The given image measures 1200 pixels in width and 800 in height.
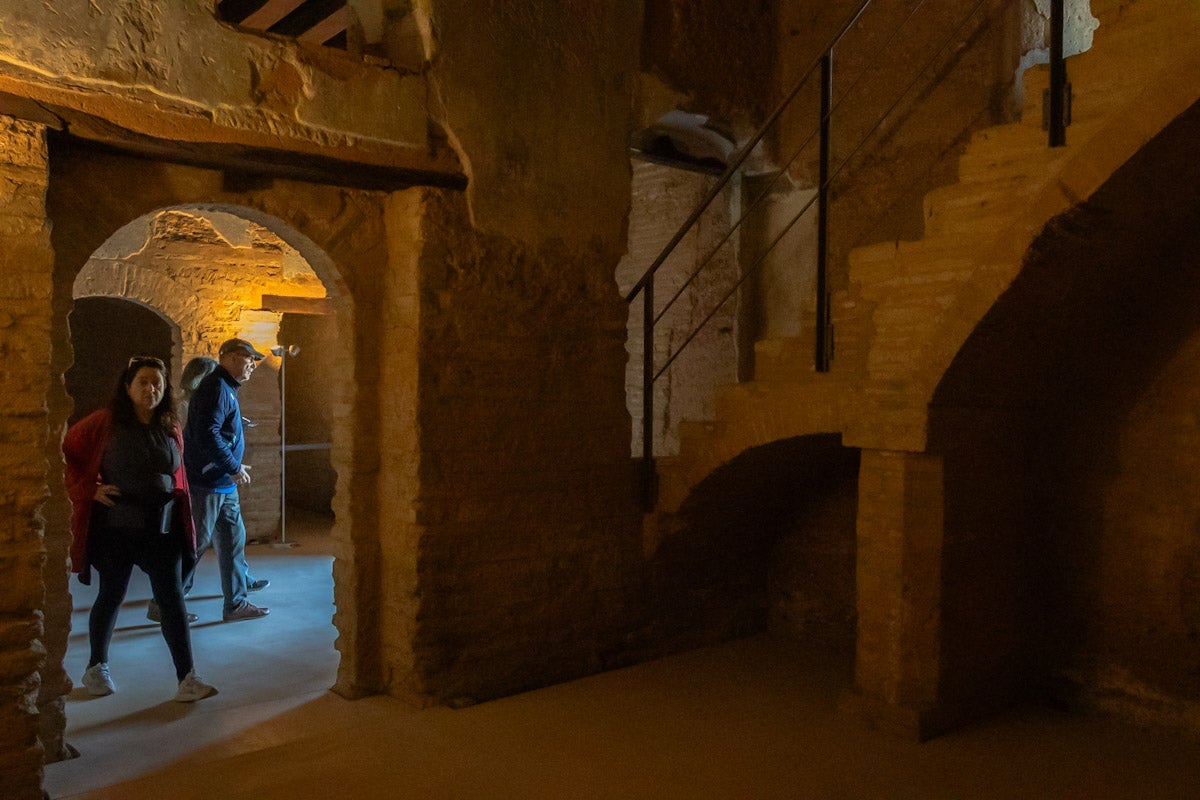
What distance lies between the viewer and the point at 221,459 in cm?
541

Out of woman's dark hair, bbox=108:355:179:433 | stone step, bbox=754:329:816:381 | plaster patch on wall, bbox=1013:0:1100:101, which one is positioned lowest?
woman's dark hair, bbox=108:355:179:433

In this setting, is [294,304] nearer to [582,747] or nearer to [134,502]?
[134,502]

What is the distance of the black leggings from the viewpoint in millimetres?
4074

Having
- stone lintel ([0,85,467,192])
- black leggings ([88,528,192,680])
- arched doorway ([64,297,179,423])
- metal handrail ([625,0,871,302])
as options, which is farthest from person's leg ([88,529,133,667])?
arched doorway ([64,297,179,423])

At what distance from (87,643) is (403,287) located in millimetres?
2909

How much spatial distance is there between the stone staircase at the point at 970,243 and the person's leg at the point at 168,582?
261 centimetres

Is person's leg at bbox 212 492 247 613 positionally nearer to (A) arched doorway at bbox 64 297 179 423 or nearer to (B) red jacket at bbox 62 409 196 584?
(B) red jacket at bbox 62 409 196 584

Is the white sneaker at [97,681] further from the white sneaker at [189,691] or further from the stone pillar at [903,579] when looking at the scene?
the stone pillar at [903,579]

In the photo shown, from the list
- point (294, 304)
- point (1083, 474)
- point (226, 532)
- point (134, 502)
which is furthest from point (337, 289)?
point (294, 304)

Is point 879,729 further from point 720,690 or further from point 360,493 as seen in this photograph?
point 360,493

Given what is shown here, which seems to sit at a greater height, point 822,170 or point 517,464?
point 822,170

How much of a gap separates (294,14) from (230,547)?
3778mm

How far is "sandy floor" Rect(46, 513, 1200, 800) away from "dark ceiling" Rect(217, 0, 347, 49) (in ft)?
14.2

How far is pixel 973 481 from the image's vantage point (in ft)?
13.0
